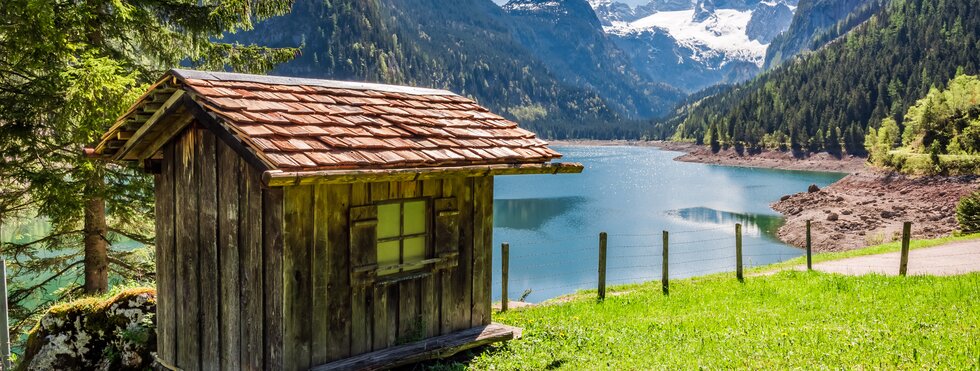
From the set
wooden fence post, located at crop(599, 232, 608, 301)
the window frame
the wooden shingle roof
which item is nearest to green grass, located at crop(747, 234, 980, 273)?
wooden fence post, located at crop(599, 232, 608, 301)

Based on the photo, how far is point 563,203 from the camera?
55.0 m

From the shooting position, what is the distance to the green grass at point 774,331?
284 inches

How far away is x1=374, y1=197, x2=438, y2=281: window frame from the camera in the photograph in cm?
729

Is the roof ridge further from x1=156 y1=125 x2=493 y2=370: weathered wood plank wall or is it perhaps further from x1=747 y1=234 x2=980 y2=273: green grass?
x1=747 y1=234 x2=980 y2=273: green grass

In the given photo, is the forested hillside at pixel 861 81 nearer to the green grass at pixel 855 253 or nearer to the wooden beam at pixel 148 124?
the green grass at pixel 855 253

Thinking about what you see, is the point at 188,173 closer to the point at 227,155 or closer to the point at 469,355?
the point at 227,155

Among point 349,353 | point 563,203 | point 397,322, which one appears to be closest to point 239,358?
point 349,353

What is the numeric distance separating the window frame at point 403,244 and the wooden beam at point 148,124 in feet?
7.52

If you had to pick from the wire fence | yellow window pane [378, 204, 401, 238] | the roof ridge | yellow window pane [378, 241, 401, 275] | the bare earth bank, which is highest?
the roof ridge

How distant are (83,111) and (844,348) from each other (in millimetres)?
10369

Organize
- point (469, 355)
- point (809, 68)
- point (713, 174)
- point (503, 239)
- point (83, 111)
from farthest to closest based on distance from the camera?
point (809, 68)
point (713, 174)
point (503, 239)
point (83, 111)
point (469, 355)

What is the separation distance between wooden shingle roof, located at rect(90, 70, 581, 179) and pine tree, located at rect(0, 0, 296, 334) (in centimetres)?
256

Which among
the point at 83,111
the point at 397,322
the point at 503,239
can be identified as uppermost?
the point at 83,111

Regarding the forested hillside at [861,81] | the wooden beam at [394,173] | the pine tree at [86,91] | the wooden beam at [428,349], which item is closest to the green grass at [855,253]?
the wooden beam at [428,349]
